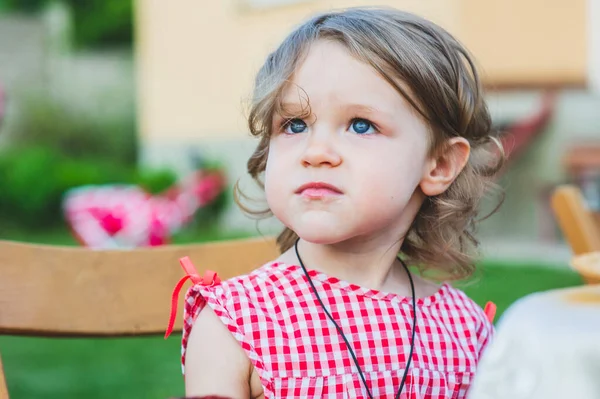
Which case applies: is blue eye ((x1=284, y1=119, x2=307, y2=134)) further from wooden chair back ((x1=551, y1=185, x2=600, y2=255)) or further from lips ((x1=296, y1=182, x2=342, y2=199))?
wooden chair back ((x1=551, y1=185, x2=600, y2=255))

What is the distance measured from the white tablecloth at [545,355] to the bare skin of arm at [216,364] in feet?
1.81

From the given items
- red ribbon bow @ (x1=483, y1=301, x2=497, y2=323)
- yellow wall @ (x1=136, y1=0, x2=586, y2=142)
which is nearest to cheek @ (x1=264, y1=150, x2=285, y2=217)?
red ribbon bow @ (x1=483, y1=301, x2=497, y2=323)

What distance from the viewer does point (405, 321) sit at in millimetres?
1322

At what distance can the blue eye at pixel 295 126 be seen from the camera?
49.8 inches

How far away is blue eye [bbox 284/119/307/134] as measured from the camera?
126 cm

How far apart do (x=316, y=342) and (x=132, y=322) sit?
0.35m

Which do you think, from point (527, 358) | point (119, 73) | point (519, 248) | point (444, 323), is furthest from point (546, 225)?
point (119, 73)

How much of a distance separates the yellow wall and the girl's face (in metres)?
4.23

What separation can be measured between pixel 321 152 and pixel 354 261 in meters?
0.22

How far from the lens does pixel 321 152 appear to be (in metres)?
1.20

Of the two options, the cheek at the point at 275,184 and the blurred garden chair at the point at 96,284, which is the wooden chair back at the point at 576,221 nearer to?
the blurred garden chair at the point at 96,284

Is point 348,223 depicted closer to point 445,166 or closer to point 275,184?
point 275,184

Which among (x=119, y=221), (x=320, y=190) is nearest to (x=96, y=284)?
(x=320, y=190)

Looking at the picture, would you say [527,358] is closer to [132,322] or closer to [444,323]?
[444,323]
